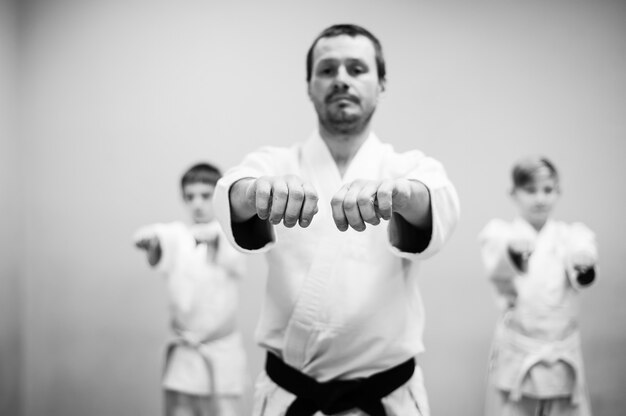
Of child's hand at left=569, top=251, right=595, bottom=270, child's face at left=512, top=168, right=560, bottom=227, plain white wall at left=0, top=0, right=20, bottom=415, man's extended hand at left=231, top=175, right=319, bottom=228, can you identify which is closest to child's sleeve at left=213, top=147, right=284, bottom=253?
man's extended hand at left=231, top=175, right=319, bottom=228

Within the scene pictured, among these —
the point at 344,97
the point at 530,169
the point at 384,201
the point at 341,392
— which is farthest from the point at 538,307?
the point at 384,201

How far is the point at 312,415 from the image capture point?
1307mm

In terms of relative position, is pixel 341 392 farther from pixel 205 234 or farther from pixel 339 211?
pixel 205 234

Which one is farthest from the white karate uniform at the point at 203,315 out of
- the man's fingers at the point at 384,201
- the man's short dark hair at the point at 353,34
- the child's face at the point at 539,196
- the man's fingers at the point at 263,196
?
the man's fingers at the point at 384,201

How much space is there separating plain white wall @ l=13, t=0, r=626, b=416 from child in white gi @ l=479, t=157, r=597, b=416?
346 mm

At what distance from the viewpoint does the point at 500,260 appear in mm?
2221

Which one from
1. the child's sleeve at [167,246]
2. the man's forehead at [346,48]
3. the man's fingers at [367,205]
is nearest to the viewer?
the man's fingers at [367,205]

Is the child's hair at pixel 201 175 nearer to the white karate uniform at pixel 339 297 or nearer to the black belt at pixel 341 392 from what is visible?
the white karate uniform at pixel 339 297

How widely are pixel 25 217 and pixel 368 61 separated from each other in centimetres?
223

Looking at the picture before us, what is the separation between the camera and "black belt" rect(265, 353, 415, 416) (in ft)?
4.21

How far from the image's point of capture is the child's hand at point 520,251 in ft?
6.53

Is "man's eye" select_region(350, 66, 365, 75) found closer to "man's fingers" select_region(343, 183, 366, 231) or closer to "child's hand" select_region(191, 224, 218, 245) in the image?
"man's fingers" select_region(343, 183, 366, 231)

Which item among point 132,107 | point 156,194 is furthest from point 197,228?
point 132,107

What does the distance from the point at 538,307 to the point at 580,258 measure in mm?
313
